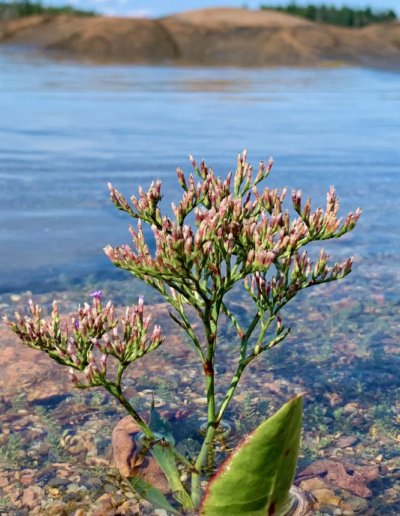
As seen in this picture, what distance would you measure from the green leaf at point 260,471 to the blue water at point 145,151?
4.14 m

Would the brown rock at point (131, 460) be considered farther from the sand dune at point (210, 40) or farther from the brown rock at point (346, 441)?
the sand dune at point (210, 40)

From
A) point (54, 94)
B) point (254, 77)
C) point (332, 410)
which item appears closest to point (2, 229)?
point (332, 410)

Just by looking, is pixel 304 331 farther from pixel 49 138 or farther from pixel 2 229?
pixel 49 138

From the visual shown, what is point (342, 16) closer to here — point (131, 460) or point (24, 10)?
point (24, 10)

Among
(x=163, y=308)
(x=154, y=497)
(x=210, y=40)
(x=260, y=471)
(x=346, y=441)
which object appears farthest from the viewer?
(x=210, y=40)

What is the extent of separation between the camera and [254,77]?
3397 centimetres

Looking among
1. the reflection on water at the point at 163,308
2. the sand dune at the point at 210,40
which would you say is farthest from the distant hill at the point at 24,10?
the reflection on water at the point at 163,308

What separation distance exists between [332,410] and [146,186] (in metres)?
6.44

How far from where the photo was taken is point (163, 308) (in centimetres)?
615

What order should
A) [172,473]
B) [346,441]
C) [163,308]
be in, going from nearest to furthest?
1. [172,473]
2. [346,441]
3. [163,308]

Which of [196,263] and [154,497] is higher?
[196,263]

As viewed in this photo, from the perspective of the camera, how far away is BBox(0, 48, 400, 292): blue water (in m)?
8.22

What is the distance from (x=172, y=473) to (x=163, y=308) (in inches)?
112

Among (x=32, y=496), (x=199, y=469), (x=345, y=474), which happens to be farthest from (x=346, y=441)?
(x=32, y=496)
